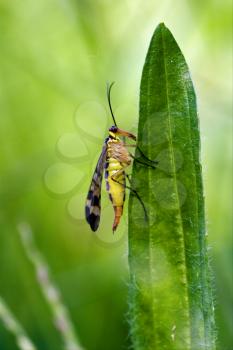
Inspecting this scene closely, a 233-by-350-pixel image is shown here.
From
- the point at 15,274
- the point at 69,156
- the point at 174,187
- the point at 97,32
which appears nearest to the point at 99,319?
the point at 15,274

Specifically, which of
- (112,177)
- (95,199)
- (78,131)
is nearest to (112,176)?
(112,177)

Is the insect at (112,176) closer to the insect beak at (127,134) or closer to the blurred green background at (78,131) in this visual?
the insect beak at (127,134)

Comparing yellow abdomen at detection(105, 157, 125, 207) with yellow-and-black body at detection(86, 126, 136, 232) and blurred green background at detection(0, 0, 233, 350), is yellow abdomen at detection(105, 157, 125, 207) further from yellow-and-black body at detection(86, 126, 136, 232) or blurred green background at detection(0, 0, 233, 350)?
blurred green background at detection(0, 0, 233, 350)

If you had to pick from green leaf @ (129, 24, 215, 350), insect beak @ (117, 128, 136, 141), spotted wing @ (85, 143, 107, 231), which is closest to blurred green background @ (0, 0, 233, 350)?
spotted wing @ (85, 143, 107, 231)

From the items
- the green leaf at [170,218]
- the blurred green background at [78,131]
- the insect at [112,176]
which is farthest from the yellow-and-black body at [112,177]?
the blurred green background at [78,131]

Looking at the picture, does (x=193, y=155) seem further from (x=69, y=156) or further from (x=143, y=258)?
(x=69, y=156)

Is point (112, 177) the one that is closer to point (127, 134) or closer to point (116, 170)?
point (116, 170)
